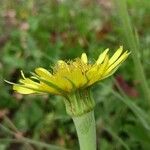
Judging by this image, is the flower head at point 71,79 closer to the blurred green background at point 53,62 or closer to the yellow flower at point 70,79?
the yellow flower at point 70,79

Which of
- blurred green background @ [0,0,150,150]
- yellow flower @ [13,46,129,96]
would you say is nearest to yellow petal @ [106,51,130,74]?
yellow flower @ [13,46,129,96]

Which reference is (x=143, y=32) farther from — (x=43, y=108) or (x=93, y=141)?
(x=93, y=141)

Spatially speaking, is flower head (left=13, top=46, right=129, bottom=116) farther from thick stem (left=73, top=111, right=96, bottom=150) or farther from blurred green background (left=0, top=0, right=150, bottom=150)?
blurred green background (left=0, top=0, right=150, bottom=150)

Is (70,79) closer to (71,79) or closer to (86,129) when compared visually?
(71,79)

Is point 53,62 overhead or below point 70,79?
overhead

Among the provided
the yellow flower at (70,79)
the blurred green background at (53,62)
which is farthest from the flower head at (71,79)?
the blurred green background at (53,62)

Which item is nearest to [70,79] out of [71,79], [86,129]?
[71,79]

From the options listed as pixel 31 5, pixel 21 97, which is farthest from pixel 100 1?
pixel 21 97
